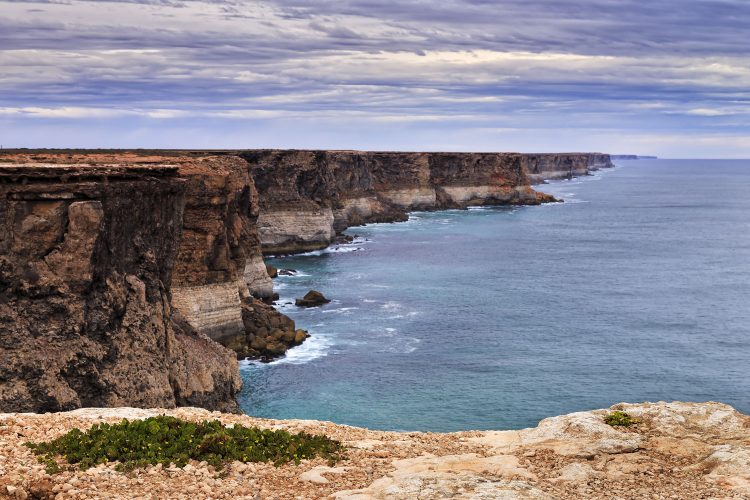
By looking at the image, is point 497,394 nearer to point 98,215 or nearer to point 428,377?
point 428,377

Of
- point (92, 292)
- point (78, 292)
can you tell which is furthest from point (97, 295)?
point (78, 292)

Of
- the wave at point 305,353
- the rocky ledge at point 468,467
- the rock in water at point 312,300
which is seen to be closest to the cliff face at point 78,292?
the rocky ledge at point 468,467

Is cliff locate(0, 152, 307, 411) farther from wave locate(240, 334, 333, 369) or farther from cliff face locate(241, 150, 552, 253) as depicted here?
cliff face locate(241, 150, 552, 253)

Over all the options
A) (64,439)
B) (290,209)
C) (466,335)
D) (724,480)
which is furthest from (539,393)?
(290,209)

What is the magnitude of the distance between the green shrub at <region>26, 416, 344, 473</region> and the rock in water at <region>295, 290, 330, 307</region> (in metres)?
53.5

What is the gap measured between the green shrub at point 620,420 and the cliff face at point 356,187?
89.8 metres

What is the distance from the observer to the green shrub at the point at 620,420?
67.9ft

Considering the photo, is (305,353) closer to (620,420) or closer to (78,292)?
(78,292)

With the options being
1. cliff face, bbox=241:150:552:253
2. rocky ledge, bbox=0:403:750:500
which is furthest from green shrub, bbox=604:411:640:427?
cliff face, bbox=241:150:552:253

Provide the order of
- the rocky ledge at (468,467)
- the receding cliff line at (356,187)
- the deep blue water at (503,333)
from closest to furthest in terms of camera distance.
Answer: the rocky ledge at (468,467) → the deep blue water at (503,333) → the receding cliff line at (356,187)

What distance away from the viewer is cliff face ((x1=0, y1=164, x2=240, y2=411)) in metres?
30.0

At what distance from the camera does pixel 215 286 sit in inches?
2167

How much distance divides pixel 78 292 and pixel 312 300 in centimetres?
4274

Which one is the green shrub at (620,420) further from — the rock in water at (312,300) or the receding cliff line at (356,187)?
the receding cliff line at (356,187)
